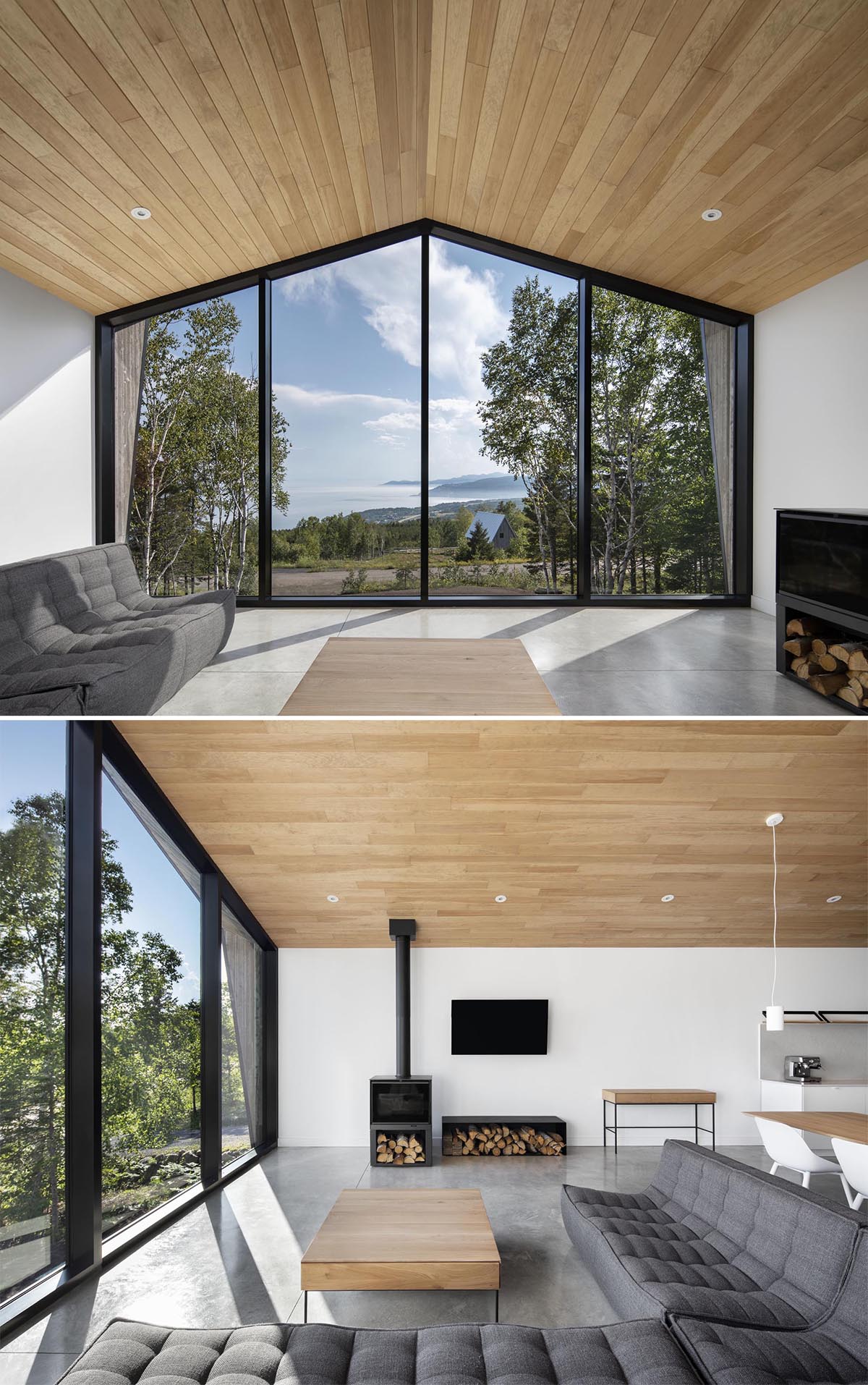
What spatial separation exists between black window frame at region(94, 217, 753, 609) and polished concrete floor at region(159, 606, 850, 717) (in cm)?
14

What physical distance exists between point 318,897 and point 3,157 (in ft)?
16.2

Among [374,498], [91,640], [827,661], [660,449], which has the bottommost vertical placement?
[827,661]

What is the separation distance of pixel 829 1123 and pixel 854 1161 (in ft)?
2.44

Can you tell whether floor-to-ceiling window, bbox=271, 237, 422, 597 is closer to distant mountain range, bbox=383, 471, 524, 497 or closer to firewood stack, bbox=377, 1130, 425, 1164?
distant mountain range, bbox=383, 471, 524, 497

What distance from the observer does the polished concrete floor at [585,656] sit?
3.71 meters

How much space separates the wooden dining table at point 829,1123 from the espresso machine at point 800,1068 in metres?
1.43

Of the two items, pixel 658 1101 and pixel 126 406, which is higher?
pixel 126 406

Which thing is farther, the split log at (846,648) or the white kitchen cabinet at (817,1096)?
the white kitchen cabinet at (817,1096)

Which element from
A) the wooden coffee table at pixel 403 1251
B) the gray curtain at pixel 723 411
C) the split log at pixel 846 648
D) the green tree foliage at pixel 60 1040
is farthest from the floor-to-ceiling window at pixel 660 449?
the wooden coffee table at pixel 403 1251

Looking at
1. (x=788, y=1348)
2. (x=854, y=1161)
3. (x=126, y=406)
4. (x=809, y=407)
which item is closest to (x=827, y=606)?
(x=809, y=407)

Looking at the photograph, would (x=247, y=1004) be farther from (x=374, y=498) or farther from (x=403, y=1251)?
(x=374, y=498)

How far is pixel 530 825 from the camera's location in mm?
5641

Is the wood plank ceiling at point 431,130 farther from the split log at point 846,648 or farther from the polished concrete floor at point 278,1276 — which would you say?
the polished concrete floor at point 278,1276

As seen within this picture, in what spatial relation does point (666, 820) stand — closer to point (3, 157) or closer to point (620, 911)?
point (620, 911)
